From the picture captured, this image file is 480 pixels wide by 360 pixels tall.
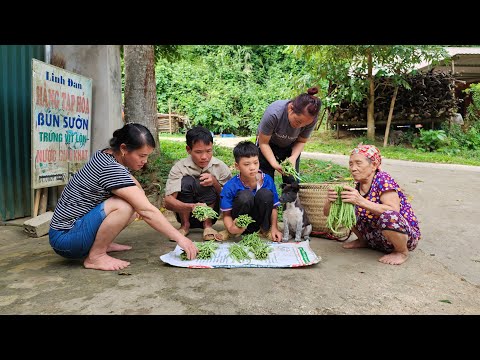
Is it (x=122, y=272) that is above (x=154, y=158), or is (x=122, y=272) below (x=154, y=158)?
below

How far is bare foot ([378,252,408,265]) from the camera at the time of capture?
3.51 meters

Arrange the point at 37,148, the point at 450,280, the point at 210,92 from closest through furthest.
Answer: the point at 450,280
the point at 37,148
the point at 210,92

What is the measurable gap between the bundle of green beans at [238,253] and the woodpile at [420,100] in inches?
464

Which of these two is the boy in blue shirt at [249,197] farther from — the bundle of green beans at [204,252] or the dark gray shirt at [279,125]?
the bundle of green beans at [204,252]

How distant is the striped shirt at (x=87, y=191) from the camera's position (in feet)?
10.4

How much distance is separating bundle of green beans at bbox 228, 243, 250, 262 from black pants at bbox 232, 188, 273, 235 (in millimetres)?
504

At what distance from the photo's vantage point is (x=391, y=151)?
12867mm

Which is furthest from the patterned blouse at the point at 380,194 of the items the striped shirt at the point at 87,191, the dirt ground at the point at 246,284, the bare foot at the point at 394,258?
the striped shirt at the point at 87,191

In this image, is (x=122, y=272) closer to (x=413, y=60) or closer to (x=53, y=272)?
(x=53, y=272)

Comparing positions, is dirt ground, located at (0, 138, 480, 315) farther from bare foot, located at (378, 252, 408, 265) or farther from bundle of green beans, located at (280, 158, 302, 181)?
bundle of green beans, located at (280, 158, 302, 181)

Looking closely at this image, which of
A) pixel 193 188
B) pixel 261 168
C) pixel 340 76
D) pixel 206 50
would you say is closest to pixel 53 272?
pixel 193 188

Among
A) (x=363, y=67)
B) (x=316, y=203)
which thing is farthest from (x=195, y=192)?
(x=363, y=67)

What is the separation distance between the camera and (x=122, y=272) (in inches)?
126

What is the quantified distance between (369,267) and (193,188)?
196cm
